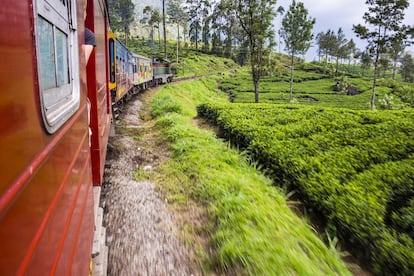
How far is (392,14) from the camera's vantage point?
947 inches

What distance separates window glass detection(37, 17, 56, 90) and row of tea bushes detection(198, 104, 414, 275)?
355 cm

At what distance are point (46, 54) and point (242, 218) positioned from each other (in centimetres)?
316

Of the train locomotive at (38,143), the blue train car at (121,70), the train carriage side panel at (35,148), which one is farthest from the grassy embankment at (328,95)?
the train carriage side panel at (35,148)

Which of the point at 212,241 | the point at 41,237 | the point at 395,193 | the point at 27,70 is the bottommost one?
the point at 212,241

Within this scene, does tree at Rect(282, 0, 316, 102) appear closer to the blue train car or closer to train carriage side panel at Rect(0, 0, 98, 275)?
the blue train car

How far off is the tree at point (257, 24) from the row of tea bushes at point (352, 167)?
1100 cm

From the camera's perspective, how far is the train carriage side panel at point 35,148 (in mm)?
660

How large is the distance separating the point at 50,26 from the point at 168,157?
5577mm

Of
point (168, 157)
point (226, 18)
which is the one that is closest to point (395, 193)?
point (168, 157)

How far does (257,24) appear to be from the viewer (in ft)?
61.5

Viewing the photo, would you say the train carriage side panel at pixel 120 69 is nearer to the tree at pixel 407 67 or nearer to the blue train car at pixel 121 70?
the blue train car at pixel 121 70

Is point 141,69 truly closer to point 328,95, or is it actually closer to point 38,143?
point 38,143

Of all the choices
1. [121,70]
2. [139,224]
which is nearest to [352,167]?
[139,224]

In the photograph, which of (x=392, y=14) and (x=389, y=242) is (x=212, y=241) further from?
(x=392, y=14)
